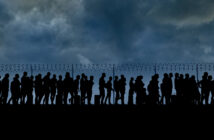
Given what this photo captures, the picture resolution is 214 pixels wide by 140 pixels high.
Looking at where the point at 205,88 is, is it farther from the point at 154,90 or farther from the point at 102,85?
the point at 102,85

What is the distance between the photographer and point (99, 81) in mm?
16594

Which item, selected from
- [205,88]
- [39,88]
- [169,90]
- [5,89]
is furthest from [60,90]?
[205,88]

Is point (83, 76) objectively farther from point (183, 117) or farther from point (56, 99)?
point (183, 117)

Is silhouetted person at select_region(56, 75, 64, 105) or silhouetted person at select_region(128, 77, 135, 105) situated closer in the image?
silhouetted person at select_region(56, 75, 64, 105)

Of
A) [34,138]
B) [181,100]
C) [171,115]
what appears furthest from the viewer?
[181,100]

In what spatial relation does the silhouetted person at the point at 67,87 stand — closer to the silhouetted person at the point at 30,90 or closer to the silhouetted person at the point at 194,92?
the silhouetted person at the point at 30,90

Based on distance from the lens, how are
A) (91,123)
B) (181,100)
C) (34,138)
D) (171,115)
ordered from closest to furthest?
(34,138) < (91,123) < (171,115) < (181,100)

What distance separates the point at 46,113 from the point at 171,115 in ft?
18.4

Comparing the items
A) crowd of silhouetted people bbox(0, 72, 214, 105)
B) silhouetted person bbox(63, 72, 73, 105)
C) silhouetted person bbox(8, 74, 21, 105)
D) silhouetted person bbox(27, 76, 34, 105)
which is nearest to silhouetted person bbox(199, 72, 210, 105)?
crowd of silhouetted people bbox(0, 72, 214, 105)

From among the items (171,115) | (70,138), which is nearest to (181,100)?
(171,115)

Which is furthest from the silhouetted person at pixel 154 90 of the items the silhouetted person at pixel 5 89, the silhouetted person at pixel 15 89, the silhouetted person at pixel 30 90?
the silhouetted person at pixel 5 89

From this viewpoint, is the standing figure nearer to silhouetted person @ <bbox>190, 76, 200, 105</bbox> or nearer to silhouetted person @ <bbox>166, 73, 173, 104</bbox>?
silhouetted person @ <bbox>166, 73, 173, 104</bbox>

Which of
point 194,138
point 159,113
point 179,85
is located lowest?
point 194,138

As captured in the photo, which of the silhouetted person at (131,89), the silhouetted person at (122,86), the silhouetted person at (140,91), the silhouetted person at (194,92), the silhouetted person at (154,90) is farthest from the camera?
the silhouetted person at (122,86)
